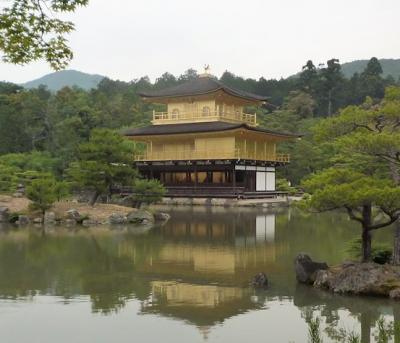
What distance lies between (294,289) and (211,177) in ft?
99.7

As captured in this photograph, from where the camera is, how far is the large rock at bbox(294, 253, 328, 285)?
11.0 meters

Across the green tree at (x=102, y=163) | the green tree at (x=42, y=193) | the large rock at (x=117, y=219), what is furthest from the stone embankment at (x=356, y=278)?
the green tree at (x=102, y=163)

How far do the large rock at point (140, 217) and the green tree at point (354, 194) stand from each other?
1311 centimetres

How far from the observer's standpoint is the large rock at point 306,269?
11008 millimetres

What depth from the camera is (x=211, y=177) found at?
40938 mm

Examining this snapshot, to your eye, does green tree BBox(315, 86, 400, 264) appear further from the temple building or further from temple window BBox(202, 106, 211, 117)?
temple window BBox(202, 106, 211, 117)

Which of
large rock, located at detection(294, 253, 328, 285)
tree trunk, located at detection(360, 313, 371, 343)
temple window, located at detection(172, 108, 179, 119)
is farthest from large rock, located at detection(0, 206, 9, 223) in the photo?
temple window, located at detection(172, 108, 179, 119)

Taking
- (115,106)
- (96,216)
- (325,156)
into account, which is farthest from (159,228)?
(115,106)

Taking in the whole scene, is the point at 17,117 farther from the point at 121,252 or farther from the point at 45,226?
the point at 121,252

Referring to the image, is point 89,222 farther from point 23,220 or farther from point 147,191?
point 147,191

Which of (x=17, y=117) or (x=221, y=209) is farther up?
(x=17, y=117)

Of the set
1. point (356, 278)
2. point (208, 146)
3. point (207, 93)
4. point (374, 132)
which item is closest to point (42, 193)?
point (374, 132)

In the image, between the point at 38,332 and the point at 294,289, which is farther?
the point at 294,289

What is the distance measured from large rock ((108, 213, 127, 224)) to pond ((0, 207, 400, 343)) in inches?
163
